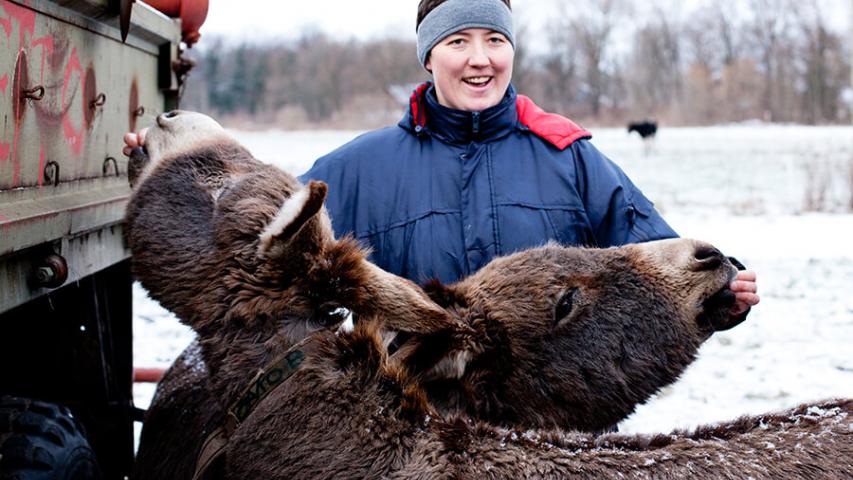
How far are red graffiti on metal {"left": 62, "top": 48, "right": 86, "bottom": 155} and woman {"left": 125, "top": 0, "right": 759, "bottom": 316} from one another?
944 mm

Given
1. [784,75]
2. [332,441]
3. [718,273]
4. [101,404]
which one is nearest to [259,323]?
[332,441]

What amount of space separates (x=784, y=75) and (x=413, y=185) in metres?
55.1

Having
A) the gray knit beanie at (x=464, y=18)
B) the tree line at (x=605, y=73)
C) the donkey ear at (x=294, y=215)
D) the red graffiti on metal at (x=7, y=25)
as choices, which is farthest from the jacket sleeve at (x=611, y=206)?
the tree line at (x=605, y=73)

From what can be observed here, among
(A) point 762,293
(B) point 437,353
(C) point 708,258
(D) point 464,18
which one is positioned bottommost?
(A) point 762,293

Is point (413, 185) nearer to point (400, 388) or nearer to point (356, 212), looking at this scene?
point (356, 212)

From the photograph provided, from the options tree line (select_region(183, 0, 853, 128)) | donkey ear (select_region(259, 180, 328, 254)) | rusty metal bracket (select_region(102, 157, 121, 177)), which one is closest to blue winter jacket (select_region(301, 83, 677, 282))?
donkey ear (select_region(259, 180, 328, 254))

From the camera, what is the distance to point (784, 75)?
2099 inches

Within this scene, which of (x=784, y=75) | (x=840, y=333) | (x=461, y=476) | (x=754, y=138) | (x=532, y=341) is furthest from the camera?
(x=784, y=75)

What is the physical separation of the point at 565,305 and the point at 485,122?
0.95 metres

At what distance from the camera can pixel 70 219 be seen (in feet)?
10.7

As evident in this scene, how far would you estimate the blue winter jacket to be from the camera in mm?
3412

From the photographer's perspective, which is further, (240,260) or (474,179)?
(474,179)

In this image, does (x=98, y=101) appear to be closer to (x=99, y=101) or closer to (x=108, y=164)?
(x=99, y=101)

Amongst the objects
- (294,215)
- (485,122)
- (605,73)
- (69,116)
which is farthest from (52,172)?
(605,73)
